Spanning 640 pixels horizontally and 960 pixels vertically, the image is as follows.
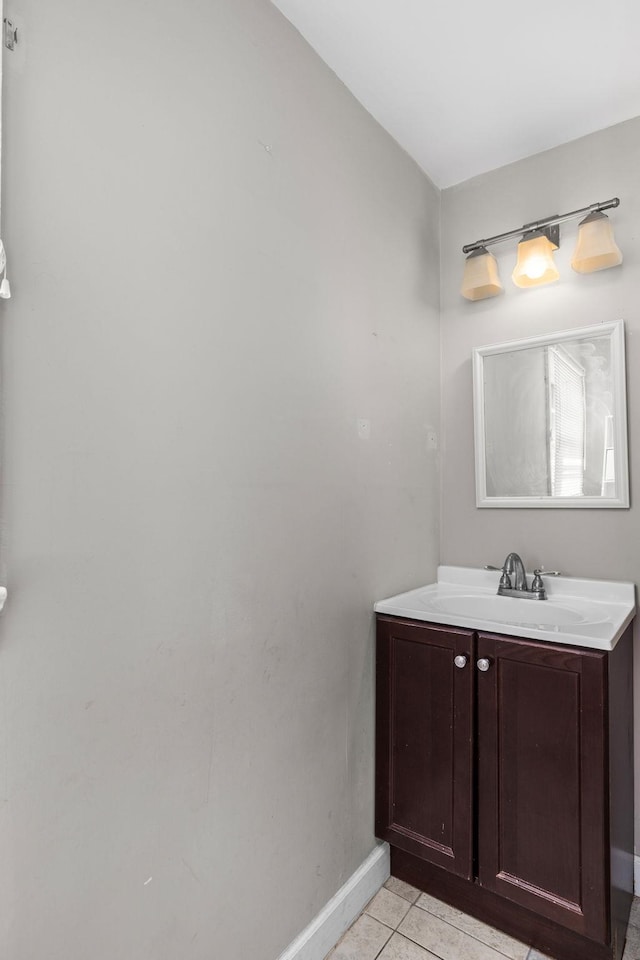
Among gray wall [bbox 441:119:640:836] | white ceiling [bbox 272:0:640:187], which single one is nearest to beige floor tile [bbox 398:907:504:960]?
gray wall [bbox 441:119:640:836]

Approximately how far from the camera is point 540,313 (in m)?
1.96

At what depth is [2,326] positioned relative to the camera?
2.69ft

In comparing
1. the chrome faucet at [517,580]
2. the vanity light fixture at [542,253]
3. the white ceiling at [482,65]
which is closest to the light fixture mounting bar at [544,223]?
the vanity light fixture at [542,253]

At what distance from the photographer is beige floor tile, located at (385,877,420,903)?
163 cm

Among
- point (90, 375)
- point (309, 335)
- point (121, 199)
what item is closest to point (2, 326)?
point (90, 375)

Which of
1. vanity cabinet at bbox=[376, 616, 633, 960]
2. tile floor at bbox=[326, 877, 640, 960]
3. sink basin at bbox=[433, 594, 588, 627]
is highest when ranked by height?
sink basin at bbox=[433, 594, 588, 627]

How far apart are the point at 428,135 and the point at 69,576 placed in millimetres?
1911

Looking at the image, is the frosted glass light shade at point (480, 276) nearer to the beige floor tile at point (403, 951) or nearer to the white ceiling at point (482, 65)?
the white ceiling at point (482, 65)

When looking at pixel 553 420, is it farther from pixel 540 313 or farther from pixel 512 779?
pixel 512 779

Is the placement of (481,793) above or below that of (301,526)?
below

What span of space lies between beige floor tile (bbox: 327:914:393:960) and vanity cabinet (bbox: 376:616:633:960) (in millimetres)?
207

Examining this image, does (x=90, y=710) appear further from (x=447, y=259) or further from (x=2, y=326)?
(x=447, y=259)

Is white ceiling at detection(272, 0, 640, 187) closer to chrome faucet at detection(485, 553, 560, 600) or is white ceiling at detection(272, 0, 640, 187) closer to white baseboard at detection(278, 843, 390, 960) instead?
chrome faucet at detection(485, 553, 560, 600)

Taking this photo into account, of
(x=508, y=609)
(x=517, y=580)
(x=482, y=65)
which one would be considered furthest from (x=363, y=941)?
(x=482, y=65)
